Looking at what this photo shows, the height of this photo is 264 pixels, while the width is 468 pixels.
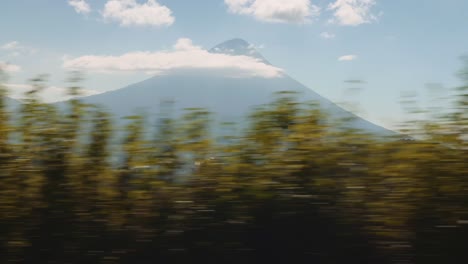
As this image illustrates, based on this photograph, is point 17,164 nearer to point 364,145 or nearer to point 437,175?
point 364,145

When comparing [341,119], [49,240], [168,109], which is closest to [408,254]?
[341,119]

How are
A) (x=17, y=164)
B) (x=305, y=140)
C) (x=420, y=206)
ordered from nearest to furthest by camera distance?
(x=420, y=206) → (x=305, y=140) → (x=17, y=164)

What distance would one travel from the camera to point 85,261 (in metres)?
3.91

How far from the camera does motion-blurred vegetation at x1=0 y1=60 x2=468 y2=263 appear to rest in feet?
12.0

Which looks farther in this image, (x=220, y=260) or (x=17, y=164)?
(x=17, y=164)

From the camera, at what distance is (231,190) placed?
3.76m

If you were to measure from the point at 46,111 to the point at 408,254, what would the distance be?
2.80m

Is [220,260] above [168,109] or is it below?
below

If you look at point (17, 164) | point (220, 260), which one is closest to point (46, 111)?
point (17, 164)

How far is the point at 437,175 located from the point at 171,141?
183 cm

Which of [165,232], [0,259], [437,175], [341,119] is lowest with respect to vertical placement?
[0,259]

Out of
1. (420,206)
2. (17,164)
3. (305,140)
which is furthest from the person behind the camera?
(17,164)

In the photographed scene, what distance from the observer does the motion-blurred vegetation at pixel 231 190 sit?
366 cm

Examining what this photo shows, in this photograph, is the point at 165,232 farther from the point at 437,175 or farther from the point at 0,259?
the point at 437,175
